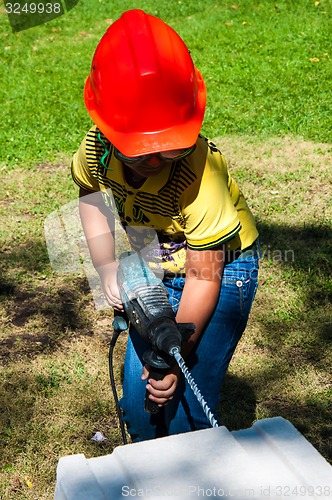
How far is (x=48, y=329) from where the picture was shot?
436 centimetres

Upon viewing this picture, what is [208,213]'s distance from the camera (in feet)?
8.24

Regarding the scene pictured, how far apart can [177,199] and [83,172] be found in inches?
20.5

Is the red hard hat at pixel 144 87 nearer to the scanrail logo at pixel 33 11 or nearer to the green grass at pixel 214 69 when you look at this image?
the green grass at pixel 214 69

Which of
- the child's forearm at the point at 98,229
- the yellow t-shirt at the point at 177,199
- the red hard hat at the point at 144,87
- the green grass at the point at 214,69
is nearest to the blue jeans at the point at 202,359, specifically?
the yellow t-shirt at the point at 177,199

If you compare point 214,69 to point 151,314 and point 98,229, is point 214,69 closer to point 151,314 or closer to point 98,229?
point 98,229

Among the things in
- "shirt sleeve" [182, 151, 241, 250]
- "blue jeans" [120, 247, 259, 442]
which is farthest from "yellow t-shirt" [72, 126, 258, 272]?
"blue jeans" [120, 247, 259, 442]

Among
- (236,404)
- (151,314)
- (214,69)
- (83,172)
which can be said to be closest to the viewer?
(151,314)

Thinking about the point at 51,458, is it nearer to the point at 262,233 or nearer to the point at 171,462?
the point at 171,462

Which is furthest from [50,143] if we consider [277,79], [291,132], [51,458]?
[51,458]

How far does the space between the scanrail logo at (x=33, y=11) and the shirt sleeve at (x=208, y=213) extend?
800 centimetres

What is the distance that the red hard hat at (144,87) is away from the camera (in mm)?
2365

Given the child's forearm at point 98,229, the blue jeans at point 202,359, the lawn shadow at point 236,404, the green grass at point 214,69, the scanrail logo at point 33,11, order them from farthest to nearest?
1. the scanrail logo at point 33,11
2. the green grass at point 214,69
3. the lawn shadow at point 236,404
4. the child's forearm at point 98,229
5. the blue jeans at point 202,359

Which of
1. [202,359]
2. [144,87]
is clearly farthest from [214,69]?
[144,87]

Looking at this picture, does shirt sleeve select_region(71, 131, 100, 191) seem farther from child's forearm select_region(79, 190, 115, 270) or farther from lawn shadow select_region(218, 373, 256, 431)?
lawn shadow select_region(218, 373, 256, 431)
